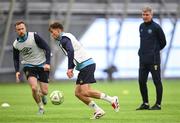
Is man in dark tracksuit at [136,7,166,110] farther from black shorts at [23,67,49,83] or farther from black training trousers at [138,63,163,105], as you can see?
black shorts at [23,67,49,83]

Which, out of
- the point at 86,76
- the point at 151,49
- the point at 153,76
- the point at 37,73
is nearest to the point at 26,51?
the point at 37,73

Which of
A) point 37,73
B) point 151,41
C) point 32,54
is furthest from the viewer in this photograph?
point 151,41

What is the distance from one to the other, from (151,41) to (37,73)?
2.78m

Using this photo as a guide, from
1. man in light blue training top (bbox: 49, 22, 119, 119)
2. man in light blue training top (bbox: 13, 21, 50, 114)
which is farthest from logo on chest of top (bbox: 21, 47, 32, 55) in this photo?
man in light blue training top (bbox: 49, 22, 119, 119)

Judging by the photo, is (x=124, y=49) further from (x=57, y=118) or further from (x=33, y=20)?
(x=57, y=118)

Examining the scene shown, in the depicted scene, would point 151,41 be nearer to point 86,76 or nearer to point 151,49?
point 151,49

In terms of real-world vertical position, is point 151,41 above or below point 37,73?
above

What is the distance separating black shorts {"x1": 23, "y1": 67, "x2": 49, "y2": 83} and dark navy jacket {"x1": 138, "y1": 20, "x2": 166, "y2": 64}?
2369 mm

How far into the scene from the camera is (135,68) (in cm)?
4288

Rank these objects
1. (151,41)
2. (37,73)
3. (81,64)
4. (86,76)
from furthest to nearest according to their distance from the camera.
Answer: (151,41), (37,73), (81,64), (86,76)

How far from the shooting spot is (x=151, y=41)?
15156 millimetres

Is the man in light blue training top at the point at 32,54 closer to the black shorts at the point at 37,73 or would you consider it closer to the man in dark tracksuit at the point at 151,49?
the black shorts at the point at 37,73

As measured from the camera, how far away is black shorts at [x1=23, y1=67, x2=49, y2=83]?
14.4 metres

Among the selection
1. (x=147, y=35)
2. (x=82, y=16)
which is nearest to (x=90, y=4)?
(x=82, y=16)
